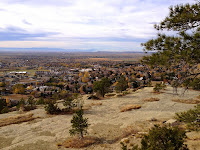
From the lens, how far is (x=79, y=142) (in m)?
10.5

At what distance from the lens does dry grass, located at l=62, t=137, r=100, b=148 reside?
33.3 ft

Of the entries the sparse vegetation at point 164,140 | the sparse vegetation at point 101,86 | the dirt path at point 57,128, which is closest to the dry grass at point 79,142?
the dirt path at point 57,128

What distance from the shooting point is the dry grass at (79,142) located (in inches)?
399

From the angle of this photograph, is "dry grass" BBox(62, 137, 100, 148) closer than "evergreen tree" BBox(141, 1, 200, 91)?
No

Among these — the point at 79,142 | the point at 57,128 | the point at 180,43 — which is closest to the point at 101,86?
the point at 57,128

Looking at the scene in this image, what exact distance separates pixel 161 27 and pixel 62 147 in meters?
8.61

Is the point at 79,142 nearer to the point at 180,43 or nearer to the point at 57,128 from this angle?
the point at 57,128

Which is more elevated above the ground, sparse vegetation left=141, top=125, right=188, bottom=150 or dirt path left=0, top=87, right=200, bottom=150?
sparse vegetation left=141, top=125, right=188, bottom=150

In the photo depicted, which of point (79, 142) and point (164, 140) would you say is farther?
point (79, 142)

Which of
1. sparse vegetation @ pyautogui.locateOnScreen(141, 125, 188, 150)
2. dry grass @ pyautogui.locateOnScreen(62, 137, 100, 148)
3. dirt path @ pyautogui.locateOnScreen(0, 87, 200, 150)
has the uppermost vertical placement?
sparse vegetation @ pyautogui.locateOnScreen(141, 125, 188, 150)

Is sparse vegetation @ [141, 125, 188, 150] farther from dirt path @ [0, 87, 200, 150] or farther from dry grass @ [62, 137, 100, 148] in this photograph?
dry grass @ [62, 137, 100, 148]

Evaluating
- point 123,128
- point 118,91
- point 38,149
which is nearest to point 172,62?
point 123,128

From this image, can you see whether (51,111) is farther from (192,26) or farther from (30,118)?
(192,26)

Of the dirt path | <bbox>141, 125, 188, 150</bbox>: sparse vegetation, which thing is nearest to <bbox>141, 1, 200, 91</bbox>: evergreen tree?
<bbox>141, 125, 188, 150</bbox>: sparse vegetation
